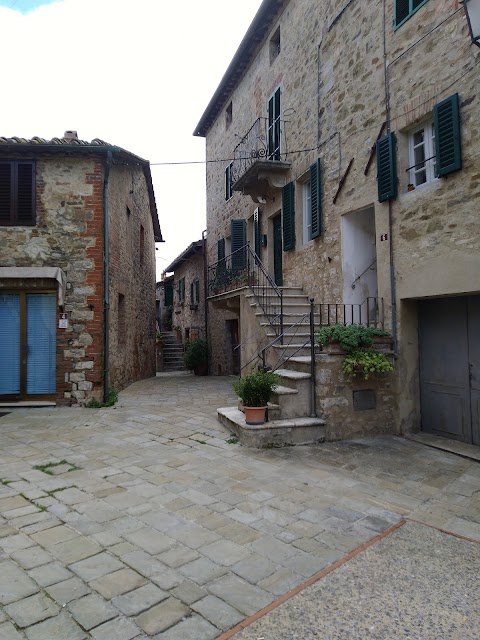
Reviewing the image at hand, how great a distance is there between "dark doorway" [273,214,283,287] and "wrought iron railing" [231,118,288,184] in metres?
1.54

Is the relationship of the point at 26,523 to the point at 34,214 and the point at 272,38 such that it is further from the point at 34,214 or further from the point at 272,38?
the point at 272,38

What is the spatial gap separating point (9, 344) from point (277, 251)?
6.74 metres

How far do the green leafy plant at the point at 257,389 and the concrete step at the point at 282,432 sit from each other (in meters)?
0.30

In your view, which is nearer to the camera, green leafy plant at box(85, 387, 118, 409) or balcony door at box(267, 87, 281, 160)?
green leafy plant at box(85, 387, 118, 409)

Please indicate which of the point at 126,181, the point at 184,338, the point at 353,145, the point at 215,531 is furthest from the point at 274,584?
the point at 184,338

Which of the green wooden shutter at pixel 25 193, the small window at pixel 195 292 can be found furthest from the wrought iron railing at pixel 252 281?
the green wooden shutter at pixel 25 193

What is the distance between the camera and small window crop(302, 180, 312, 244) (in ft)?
30.5

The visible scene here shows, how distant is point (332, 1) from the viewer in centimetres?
812

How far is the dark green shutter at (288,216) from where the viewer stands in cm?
958

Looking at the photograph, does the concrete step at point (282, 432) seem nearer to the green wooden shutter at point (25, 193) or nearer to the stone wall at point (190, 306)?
the green wooden shutter at point (25, 193)

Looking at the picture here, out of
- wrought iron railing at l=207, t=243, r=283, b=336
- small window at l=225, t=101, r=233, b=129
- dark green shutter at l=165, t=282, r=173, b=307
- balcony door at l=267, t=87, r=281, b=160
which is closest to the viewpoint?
wrought iron railing at l=207, t=243, r=283, b=336

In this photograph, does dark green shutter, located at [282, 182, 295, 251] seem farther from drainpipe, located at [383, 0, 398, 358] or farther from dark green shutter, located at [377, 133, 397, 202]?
drainpipe, located at [383, 0, 398, 358]

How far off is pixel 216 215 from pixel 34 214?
8.47 m

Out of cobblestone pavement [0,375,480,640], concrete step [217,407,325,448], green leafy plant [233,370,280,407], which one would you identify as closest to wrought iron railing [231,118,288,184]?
green leafy plant [233,370,280,407]
